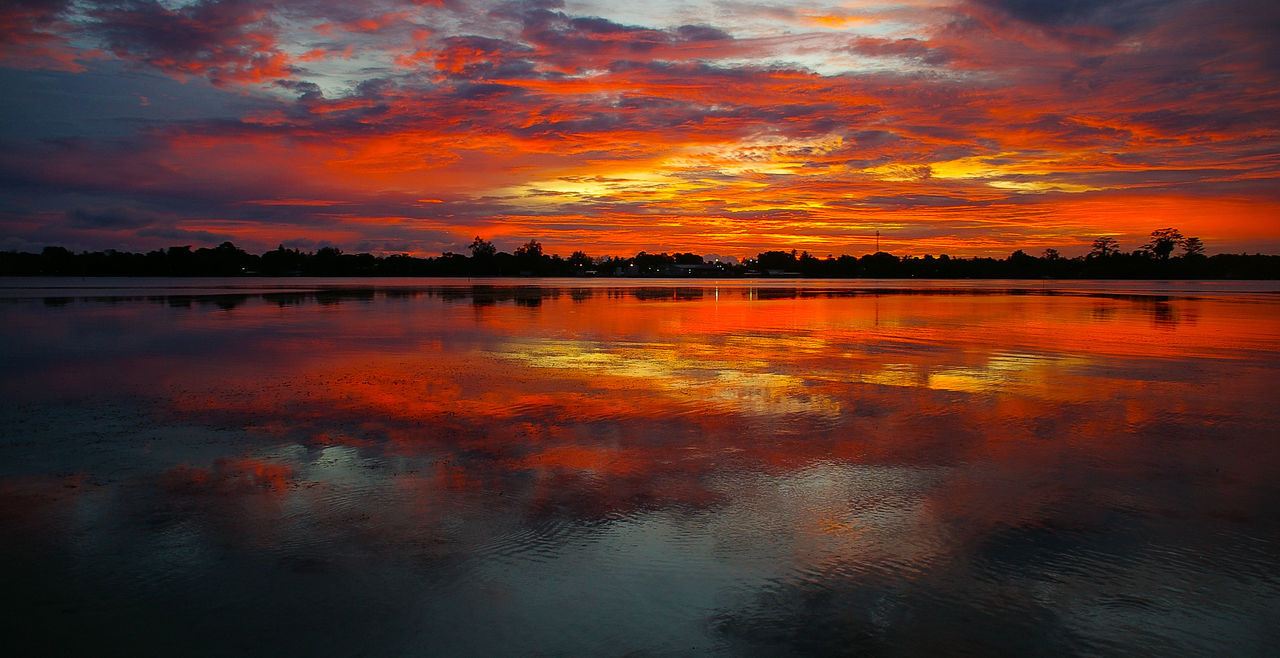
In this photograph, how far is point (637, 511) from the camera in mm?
5926

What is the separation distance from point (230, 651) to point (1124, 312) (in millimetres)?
35158

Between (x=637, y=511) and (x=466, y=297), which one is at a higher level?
(x=466, y=297)

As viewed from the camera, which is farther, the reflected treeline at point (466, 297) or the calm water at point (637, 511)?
the reflected treeline at point (466, 297)

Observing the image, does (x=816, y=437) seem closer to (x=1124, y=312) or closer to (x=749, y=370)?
(x=749, y=370)

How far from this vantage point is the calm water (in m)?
4.18

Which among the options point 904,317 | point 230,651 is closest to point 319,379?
point 230,651

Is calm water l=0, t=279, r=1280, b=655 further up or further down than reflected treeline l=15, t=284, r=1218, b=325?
further down

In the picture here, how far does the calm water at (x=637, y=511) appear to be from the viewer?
4176mm

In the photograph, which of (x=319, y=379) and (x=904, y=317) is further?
(x=904, y=317)

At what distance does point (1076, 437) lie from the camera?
8.41 metres

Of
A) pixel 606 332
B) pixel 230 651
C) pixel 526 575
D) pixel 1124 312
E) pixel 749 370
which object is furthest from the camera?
pixel 1124 312

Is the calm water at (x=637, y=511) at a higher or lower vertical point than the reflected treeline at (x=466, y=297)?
lower

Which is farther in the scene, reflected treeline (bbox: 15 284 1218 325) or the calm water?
reflected treeline (bbox: 15 284 1218 325)

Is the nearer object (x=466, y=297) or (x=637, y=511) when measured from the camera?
(x=637, y=511)
